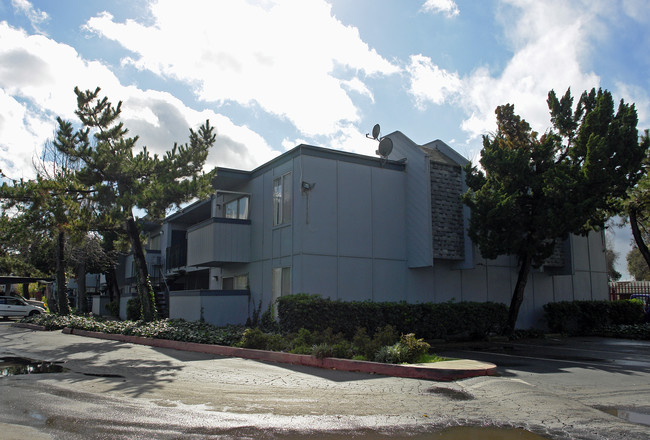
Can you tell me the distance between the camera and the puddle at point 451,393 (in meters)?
7.62

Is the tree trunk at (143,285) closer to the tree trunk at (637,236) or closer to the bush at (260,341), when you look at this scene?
the bush at (260,341)

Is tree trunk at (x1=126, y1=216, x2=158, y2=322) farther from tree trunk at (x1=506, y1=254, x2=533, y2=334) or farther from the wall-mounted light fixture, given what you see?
tree trunk at (x1=506, y1=254, x2=533, y2=334)

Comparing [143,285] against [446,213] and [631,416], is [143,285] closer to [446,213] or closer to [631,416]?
[446,213]

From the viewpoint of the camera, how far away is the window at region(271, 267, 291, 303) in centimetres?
1748

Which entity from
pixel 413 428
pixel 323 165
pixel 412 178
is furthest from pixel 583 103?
pixel 413 428

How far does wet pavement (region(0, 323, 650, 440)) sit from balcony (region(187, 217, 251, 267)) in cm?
816

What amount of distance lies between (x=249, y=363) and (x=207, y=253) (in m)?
9.10

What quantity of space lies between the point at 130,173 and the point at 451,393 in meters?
14.7

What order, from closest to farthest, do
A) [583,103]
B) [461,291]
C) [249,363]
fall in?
[249,363]
[583,103]
[461,291]

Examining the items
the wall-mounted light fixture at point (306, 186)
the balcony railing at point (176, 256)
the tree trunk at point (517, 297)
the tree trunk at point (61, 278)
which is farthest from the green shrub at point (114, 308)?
the tree trunk at point (517, 297)

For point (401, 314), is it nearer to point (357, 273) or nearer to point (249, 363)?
point (357, 273)

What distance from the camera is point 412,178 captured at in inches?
747

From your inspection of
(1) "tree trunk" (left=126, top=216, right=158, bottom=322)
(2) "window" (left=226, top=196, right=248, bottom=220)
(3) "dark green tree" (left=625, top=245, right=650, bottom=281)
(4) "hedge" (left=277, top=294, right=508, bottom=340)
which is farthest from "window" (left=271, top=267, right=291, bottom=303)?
(3) "dark green tree" (left=625, top=245, right=650, bottom=281)

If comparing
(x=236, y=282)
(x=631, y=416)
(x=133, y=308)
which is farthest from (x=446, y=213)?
(x=133, y=308)
